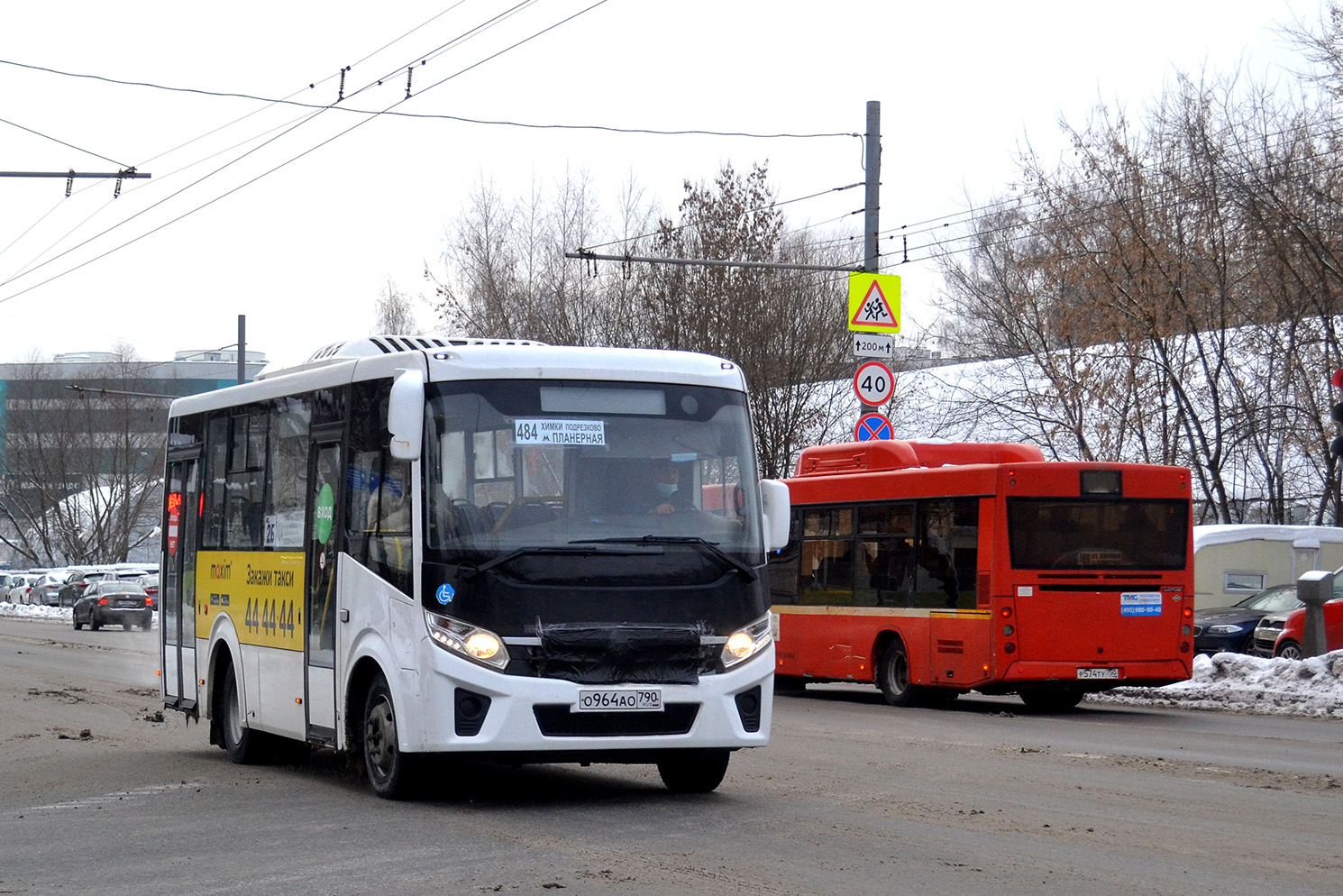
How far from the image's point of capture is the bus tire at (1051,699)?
2016 cm

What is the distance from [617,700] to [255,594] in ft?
12.6

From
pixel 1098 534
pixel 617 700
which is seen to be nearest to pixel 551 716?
pixel 617 700

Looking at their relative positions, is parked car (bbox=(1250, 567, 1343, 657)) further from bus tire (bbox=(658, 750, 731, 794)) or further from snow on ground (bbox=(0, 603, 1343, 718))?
bus tire (bbox=(658, 750, 731, 794))

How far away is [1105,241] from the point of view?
34.8 meters

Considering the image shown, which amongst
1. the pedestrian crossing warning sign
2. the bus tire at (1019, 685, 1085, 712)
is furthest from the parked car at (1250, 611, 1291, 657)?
the pedestrian crossing warning sign

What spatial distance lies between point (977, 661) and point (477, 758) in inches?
392

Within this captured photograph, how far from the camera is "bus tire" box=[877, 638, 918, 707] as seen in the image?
20.1 metres

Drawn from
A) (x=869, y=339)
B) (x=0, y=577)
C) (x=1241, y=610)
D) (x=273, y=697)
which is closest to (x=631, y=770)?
(x=273, y=697)

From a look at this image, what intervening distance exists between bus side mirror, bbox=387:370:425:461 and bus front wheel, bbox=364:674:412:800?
1398 millimetres

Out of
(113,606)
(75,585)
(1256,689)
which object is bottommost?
(113,606)

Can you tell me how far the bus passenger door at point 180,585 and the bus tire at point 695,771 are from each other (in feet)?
15.5

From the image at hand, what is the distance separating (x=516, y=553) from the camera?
9.77 metres

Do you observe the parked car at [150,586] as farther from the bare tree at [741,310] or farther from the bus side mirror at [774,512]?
the bus side mirror at [774,512]

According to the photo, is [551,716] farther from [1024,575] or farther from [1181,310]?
[1181,310]
